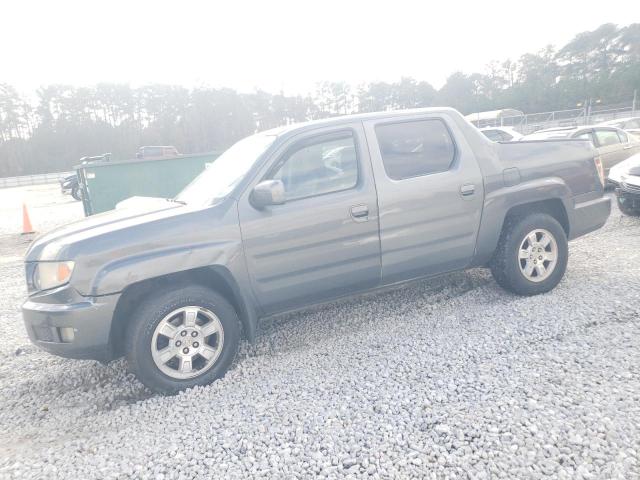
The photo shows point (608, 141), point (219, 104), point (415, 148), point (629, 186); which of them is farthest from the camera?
point (219, 104)

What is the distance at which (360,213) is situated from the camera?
3633 millimetres

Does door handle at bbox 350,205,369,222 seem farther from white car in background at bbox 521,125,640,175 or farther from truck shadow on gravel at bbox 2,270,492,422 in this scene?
white car in background at bbox 521,125,640,175

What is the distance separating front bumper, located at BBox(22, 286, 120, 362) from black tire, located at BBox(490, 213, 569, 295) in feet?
11.0

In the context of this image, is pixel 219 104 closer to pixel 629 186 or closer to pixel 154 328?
pixel 629 186

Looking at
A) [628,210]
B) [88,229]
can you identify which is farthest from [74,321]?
[628,210]

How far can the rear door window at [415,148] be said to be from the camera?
152 inches

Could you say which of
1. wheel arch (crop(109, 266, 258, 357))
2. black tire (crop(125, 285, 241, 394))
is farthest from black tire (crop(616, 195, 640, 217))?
black tire (crop(125, 285, 241, 394))

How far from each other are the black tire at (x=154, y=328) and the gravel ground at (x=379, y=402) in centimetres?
10

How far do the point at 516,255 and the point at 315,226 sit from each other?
203cm

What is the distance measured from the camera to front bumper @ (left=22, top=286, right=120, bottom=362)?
9.80 feet

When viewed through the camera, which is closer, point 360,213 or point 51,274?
point 51,274

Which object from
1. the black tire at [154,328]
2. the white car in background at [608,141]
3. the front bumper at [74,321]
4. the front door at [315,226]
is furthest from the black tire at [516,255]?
the white car in background at [608,141]

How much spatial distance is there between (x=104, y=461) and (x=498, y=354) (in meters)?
2.69

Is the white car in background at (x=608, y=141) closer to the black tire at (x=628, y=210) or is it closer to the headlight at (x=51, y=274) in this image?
the black tire at (x=628, y=210)
